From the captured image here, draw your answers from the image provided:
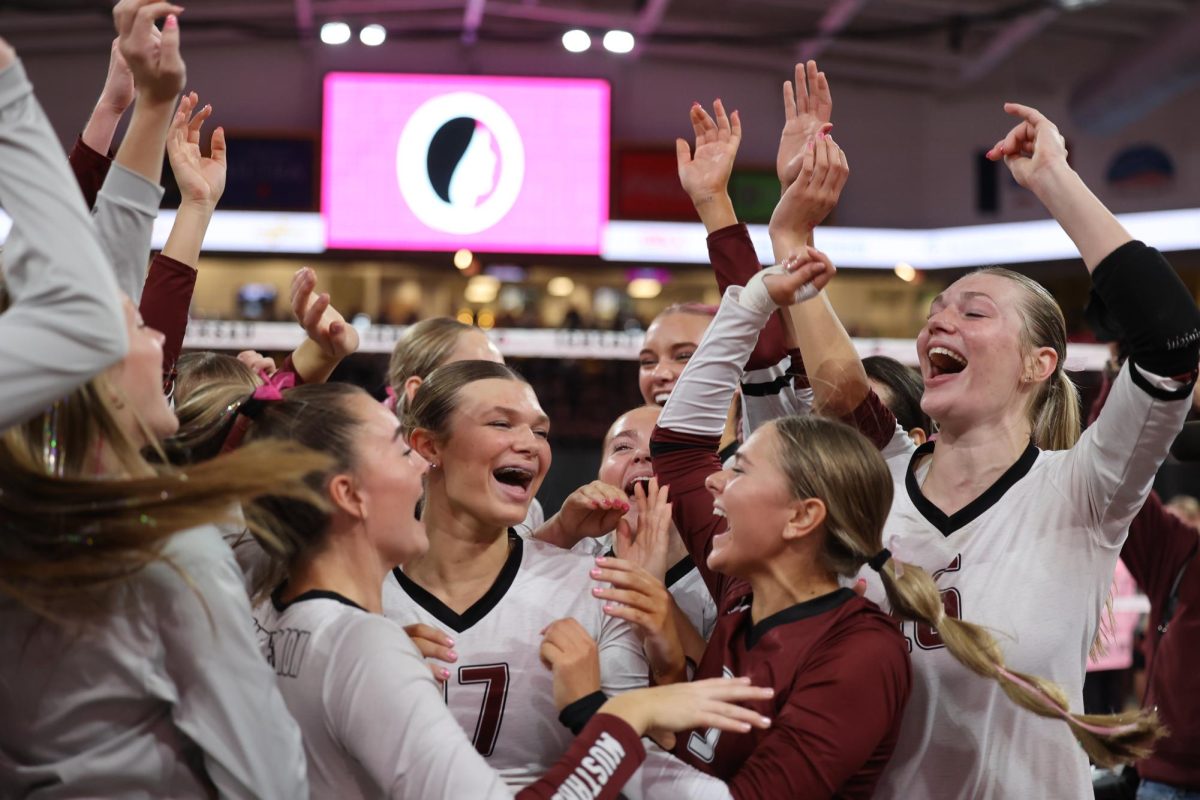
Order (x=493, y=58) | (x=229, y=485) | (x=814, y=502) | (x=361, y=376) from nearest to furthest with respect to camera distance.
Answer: (x=229, y=485) < (x=814, y=502) < (x=361, y=376) < (x=493, y=58)

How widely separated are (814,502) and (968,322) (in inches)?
22.5

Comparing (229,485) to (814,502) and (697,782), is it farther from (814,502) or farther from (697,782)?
(814,502)

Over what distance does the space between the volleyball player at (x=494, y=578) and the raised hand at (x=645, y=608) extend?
45 millimetres

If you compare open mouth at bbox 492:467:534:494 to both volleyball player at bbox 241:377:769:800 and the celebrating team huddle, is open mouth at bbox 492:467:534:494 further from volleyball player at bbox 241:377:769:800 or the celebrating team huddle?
volleyball player at bbox 241:377:769:800

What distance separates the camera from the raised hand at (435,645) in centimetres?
188

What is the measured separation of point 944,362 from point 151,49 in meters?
1.51

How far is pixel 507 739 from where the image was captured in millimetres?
2049

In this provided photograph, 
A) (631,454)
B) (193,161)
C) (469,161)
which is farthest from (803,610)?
(469,161)

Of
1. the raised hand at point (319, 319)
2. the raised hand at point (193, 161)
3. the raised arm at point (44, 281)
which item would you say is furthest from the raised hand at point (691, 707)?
the raised hand at point (193, 161)

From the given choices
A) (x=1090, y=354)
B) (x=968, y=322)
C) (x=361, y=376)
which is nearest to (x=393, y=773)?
(x=968, y=322)

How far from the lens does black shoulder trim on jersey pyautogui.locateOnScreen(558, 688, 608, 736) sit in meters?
1.82

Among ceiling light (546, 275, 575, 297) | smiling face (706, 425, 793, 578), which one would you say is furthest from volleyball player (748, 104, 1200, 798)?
ceiling light (546, 275, 575, 297)

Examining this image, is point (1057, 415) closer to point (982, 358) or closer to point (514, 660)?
point (982, 358)

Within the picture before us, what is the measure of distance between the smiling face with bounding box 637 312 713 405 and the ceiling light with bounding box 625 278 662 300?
10688 mm
